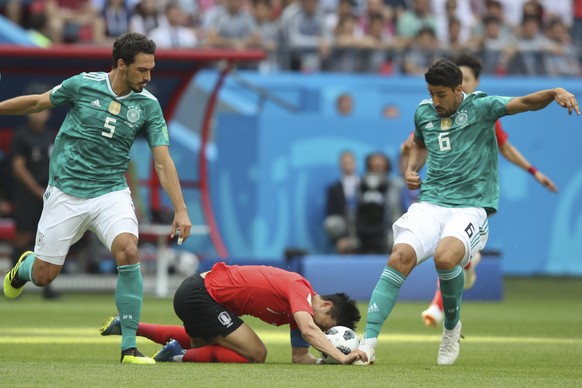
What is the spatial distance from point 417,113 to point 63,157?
2826mm

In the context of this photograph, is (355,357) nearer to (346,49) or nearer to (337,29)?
(346,49)

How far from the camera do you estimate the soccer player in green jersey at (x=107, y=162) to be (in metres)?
10.5

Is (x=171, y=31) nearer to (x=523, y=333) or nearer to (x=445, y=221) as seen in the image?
(x=523, y=333)

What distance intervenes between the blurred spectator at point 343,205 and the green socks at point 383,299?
11.5 metres

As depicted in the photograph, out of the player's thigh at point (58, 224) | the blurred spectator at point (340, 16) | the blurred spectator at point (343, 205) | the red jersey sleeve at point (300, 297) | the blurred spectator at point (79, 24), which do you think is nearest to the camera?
the red jersey sleeve at point (300, 297)

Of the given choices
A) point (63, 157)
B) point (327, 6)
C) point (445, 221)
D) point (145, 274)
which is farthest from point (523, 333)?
point (327, 6)

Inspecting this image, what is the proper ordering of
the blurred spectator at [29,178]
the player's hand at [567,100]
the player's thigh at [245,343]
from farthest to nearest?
the blurred spectator at [29,178] < the player's thigh at [245,343] < the player's hand at [567,100]

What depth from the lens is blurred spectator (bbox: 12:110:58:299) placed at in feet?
62.5

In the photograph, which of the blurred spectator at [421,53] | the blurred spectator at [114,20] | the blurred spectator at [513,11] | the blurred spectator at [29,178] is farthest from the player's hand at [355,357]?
the blurred spectator at [513,11]

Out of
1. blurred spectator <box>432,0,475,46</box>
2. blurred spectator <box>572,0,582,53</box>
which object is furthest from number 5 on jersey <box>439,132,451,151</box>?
blurred spectator <box>572,0,582,53</box>

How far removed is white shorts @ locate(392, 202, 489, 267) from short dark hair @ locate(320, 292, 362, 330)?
2.12 feet

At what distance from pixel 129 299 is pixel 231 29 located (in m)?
13.6

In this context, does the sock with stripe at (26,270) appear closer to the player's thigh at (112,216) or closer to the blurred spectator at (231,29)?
the player's thigh at (112,216)

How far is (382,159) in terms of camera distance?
21844mm
